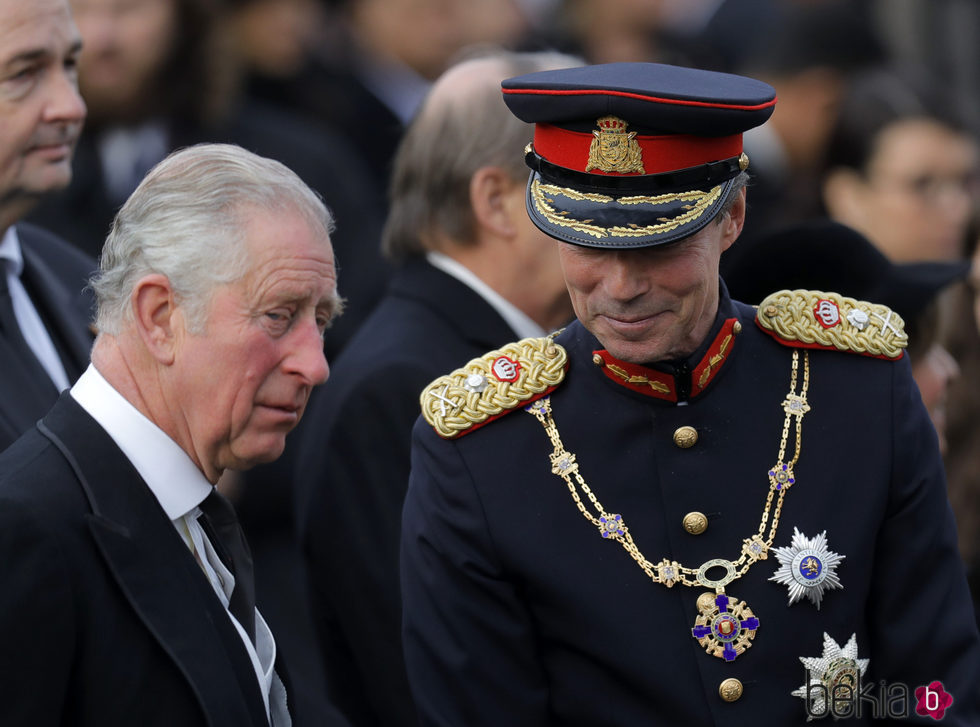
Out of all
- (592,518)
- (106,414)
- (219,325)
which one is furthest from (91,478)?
(592,518)

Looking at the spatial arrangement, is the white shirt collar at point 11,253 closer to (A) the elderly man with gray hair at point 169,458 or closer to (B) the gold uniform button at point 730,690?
(A) the elderly man with gray hair at point 169,458

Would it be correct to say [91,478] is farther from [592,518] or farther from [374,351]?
[374,351]

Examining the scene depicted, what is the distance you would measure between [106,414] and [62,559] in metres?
0.34

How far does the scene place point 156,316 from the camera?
2771 millimetres

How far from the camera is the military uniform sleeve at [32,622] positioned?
241 cm

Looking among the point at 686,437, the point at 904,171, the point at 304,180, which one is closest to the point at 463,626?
the point at 686,437

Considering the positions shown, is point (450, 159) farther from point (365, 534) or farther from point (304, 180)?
point (304, 180)

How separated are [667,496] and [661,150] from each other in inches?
27.2

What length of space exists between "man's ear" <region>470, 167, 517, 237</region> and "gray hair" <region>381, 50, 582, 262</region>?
0.02m

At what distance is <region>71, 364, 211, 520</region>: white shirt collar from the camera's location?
9.00 ft

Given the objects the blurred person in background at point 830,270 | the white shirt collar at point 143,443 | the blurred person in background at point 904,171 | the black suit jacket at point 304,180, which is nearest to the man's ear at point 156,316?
the white shirt collar at point 143,443

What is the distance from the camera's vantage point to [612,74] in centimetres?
286

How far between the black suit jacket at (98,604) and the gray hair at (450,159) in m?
1.57

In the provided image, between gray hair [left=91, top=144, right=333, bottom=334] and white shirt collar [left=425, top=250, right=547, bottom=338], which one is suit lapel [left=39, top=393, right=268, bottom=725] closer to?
gray hair [left=91, top=144, right=333, bottom=334]
